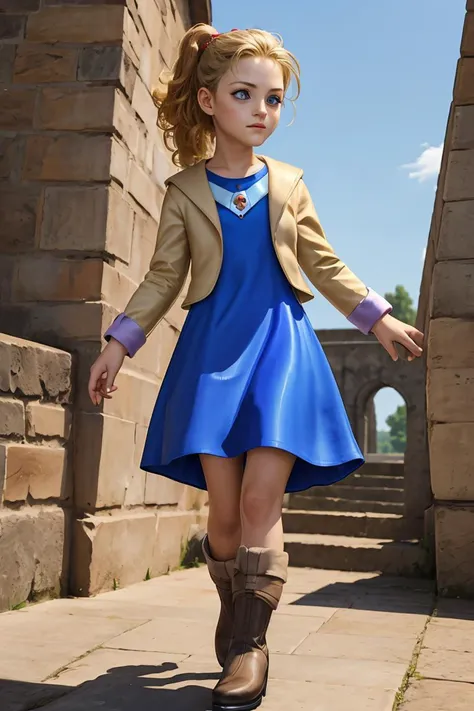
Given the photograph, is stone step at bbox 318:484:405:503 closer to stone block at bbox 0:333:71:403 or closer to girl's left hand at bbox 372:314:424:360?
stone block at bbox 0:333:71:403

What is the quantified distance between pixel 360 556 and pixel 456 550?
6.46ft

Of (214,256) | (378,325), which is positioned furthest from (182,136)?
(378,325)

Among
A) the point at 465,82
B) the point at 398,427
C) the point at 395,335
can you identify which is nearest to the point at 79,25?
the point at 465,82

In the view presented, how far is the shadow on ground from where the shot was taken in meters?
2.03

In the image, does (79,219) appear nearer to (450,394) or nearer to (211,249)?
(211,249)

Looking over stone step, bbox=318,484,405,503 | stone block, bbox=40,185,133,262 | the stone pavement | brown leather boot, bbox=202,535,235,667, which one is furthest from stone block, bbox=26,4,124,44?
stone step, bbox=318,484,405,503

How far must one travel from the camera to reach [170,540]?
509 centimetres

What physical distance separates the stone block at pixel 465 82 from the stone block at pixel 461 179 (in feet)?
1.02

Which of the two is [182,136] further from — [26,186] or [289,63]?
[26,186]

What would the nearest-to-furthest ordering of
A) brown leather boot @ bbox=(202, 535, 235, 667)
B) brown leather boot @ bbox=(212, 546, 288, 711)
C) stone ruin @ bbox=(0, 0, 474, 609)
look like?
brown leather boot @ bbox=(212, 546, 288, 711) < brown leather boot @ bbox=(202, 535, 235, 667) < stone ruin @ bbox=(0, 0, 474, 609)

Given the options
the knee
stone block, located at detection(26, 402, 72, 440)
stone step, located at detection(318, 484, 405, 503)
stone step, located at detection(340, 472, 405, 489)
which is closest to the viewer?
the knee

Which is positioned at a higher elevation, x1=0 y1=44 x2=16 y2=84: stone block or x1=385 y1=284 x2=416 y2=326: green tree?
x1=385 y1=284 x2=416 y2=326: green tree

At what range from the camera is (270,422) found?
2139 millimetres

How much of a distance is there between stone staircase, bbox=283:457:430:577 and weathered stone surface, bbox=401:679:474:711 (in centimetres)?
337
